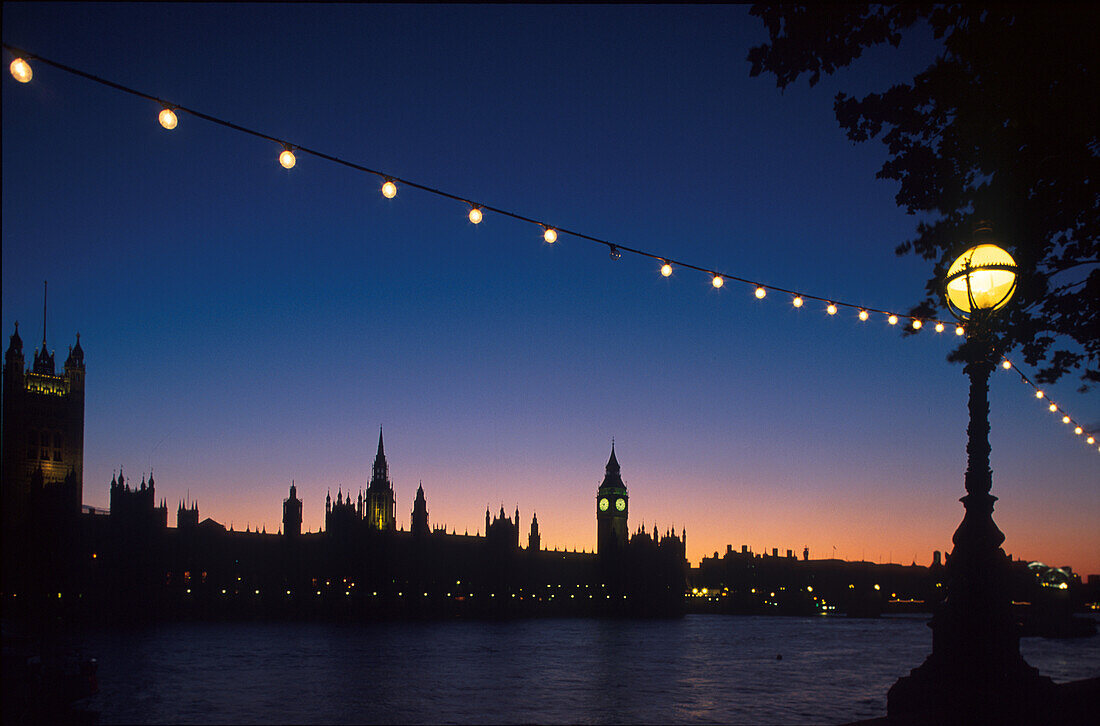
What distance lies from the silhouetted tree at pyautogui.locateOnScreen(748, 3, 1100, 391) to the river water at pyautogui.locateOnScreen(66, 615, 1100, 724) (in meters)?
27.8

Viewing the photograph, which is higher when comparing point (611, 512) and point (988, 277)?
point (988, 277)

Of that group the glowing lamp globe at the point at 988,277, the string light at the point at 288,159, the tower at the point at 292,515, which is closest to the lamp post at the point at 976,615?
the glowing lamp globe at the point at 988,277

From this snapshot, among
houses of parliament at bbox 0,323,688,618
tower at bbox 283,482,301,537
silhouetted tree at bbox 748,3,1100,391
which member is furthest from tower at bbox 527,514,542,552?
silhouetted tree at bbox 748,3,1100,391

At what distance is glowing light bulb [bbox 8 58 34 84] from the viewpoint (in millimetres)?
5270

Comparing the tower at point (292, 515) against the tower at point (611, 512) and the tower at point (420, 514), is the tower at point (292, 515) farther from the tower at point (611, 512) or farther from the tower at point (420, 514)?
the tower at point (611, 512)

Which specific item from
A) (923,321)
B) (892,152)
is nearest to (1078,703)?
(923,321)

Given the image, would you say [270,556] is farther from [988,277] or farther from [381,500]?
[988,277]

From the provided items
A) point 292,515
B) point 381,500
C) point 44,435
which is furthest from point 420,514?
point 44,435

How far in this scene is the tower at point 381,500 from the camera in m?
150

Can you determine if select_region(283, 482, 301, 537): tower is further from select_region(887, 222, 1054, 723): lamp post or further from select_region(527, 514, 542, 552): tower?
select_region(887, 222, 1054, 723): lamp post

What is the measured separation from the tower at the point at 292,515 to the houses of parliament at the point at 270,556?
0.82 ft

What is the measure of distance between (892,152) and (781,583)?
19466 cm

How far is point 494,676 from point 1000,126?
5365 cm

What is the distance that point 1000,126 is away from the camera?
819 centimetres
